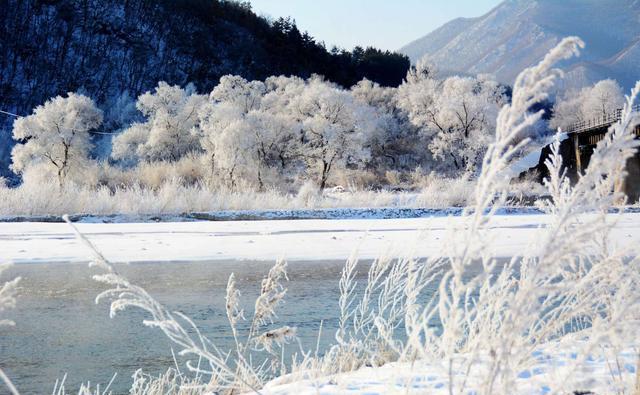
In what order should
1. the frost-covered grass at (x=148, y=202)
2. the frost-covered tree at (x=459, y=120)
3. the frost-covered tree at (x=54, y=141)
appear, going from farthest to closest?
the frost-covered tree at (x=459, y=120) < the frost-covered tree at (x=54, y=141) < the frost-covered grass at (x=148, y=202)

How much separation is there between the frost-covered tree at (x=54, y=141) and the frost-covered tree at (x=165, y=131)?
416cm

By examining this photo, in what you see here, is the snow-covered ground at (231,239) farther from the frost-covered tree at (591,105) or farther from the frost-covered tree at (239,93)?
the frost-covered tree at (591,105)

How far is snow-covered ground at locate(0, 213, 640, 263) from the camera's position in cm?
1051

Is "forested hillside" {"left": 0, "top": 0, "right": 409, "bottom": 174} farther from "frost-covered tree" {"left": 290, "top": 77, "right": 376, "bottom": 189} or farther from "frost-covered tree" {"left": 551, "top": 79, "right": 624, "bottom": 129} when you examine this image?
"frost-covered tree" {"left": 290, "top": 77, "right": 376, "bottom": 189}

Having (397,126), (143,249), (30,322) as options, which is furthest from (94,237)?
(397,126)

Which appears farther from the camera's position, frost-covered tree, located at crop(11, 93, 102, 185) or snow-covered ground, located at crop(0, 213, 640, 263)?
frost-covered tree, located at crop(11, 93, 102, 185)

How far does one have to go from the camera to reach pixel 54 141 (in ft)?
105

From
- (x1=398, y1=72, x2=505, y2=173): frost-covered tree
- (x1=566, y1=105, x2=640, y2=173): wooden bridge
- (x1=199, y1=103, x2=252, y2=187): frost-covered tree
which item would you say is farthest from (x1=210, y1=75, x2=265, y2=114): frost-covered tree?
(x1=566, y1=105, x2=640, y2=173): wooden bridge

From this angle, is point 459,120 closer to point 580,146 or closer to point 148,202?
point 580,146

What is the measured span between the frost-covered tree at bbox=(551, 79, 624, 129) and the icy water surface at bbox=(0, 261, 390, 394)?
58661mm

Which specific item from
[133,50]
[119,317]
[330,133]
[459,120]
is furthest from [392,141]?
[119,317]

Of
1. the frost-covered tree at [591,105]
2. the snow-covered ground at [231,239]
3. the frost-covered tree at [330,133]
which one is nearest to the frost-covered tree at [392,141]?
the frost-covered tree at [330,133]

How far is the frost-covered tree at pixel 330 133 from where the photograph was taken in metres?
33.8

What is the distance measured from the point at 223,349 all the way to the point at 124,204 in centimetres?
1343
